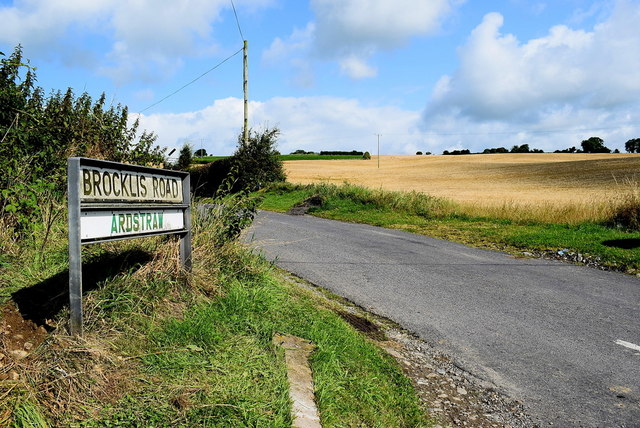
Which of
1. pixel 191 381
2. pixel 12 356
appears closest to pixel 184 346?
pixel 191 381

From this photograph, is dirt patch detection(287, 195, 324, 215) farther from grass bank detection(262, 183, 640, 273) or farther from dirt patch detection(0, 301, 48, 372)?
dirt patch detection(0, 301, 48, 372)

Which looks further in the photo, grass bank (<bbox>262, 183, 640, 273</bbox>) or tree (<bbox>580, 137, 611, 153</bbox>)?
tree (<bbox>580, 137, 611, 153</bbox>)

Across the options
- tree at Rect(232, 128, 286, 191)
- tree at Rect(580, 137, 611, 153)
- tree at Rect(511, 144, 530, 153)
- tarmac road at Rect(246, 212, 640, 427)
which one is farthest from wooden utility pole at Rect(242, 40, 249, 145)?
tree at Rect(580, 137, 611, 153)

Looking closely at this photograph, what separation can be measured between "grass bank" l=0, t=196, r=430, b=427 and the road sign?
324 millimetres

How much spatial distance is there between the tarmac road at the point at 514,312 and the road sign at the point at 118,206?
196 centimetres

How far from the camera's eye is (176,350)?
3541 millimetres

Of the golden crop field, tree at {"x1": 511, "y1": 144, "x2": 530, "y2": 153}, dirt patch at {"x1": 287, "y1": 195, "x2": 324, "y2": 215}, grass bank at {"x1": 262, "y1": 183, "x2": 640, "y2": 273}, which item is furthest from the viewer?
tree at {"x1": 511, "y1": 144, "x2": 530, "y2": 153}

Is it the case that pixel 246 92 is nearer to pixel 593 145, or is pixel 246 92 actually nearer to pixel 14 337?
pixel 14 337

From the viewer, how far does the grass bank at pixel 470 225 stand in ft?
36.6

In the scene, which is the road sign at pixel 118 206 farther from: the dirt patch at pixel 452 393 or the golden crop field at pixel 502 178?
the golden crop field at pixel 502 178

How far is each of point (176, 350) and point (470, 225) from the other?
13747 mm

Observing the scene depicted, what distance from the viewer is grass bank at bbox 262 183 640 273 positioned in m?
11.1

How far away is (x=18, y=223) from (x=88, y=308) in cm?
257

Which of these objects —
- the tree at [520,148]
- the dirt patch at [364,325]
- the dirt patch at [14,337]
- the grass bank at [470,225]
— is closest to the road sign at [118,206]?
the dirt patch at [14,337]
